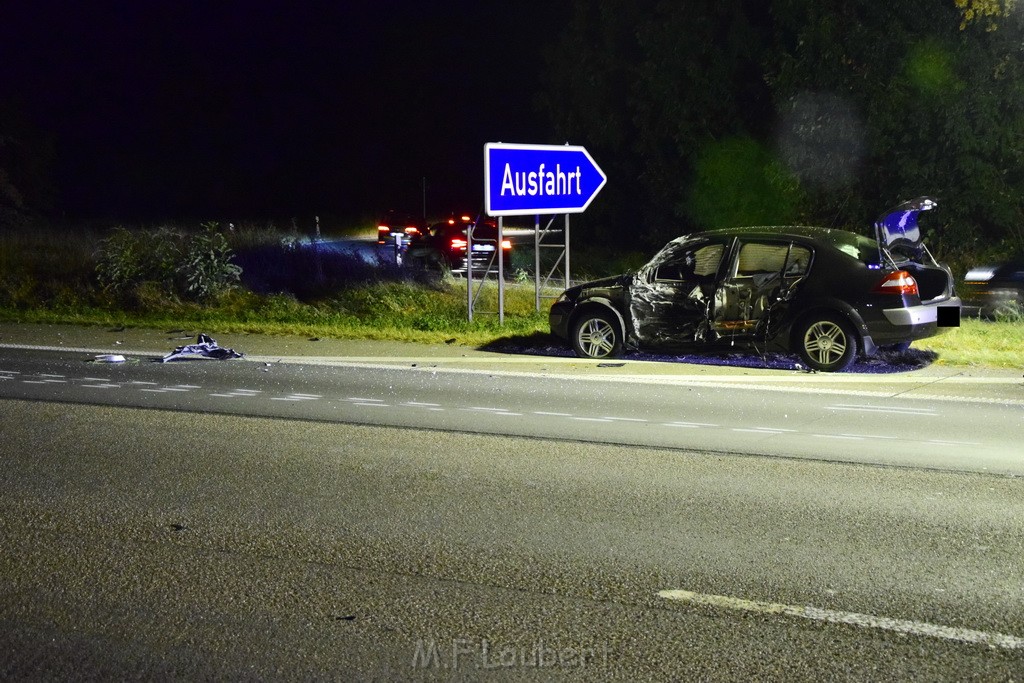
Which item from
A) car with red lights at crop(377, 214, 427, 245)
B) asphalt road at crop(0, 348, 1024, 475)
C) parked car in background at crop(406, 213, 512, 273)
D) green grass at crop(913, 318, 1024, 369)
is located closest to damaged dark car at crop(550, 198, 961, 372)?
asphalt road at crop(0, 348, 1024, 475)

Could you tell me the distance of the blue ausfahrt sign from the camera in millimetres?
17031

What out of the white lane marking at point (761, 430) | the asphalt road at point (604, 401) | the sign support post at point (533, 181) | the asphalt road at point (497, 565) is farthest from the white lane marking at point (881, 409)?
the sign support post at point (533, 181)

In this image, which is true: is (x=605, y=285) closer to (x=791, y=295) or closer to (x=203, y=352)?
(x=791, y=295)

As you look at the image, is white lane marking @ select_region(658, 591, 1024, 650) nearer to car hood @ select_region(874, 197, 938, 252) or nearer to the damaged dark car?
the damaged dark car

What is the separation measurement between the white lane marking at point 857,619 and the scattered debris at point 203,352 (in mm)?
10392

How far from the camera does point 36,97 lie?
70.9m

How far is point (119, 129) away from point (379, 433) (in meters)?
69.0

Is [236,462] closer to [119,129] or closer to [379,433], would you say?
[379,433]

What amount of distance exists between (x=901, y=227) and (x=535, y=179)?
5.80 m

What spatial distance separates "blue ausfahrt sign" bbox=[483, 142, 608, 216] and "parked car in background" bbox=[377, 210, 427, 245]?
1882 cm

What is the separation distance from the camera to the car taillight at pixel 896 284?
495 inches

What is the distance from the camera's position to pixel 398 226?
3819 cm

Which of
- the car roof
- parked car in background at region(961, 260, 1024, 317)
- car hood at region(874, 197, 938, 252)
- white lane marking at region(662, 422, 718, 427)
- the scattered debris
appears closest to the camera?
white lane marking at region(662, 422, 718, 427)

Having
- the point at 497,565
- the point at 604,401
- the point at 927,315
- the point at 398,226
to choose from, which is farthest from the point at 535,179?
the point at 398,226
